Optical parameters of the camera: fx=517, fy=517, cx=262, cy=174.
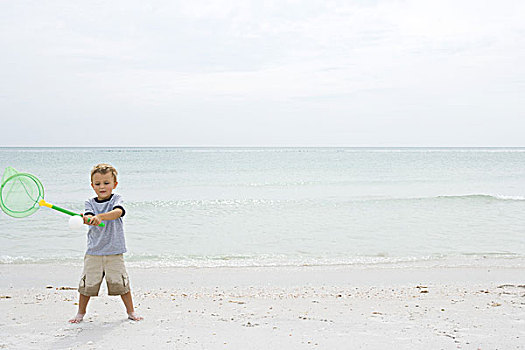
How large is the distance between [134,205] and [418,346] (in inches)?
548

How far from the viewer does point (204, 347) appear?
3.91 metres

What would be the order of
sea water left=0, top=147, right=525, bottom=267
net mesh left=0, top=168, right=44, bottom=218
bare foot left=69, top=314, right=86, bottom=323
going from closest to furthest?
net mesh left=0, top=168, right=44, bottom=218 < bare foot left=69, top=314, right=86, bottom=323 < sea water left=0, top=147, right=525, bottom=267

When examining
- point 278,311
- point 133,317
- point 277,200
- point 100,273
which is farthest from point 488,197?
point 100,273

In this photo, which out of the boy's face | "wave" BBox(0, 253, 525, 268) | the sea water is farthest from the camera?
the sea water

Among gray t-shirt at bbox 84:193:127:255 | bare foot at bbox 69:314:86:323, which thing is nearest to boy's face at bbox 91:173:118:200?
gray t-shirt at bbox 84:193:127:255

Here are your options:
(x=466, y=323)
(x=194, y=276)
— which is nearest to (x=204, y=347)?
(x=466, y=323)

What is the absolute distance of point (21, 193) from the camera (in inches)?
169

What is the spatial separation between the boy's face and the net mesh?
0.42m

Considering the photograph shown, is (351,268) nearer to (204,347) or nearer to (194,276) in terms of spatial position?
(194,276)

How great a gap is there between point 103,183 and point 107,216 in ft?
1.05

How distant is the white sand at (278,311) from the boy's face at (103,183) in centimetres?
116

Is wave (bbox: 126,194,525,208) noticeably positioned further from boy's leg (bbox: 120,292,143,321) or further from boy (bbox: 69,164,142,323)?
boy (bbox: 69,164,142,323)

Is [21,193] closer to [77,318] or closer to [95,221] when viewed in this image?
[95,221]

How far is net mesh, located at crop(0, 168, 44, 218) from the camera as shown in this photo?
13.1 feet
